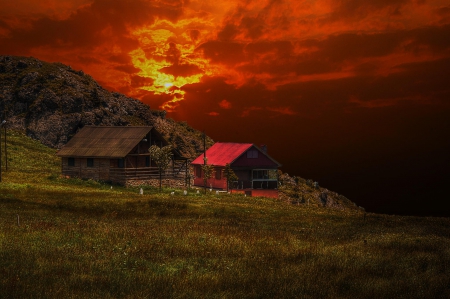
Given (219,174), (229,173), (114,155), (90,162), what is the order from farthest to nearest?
1. (219,174)
2. (229,173)
3. (90,162)
4. (114,155)

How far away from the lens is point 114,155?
243 ft

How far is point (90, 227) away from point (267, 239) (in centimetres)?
994

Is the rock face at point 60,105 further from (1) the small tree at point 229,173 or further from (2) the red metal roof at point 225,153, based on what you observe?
(1) the small tree at point 229,173

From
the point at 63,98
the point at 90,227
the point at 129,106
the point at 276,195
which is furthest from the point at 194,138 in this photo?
the point at 90,227

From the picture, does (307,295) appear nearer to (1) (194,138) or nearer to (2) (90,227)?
(2) (90,227)

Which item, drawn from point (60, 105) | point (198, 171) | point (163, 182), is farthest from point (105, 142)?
point (60, 105)

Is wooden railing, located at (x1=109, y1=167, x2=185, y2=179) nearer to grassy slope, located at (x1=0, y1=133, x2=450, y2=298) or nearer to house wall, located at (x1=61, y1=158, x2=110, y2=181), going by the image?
house wall, located at (x1=61, y1=158, x2=110, y2=181)

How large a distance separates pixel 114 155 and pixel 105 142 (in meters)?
5.76

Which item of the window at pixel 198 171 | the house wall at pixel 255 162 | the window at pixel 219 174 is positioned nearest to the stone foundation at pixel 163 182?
the window at pixel 198 171

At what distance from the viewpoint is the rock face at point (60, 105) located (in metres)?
134

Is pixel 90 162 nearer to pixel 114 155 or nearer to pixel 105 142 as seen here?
pixel 105 142

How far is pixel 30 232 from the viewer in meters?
24.7

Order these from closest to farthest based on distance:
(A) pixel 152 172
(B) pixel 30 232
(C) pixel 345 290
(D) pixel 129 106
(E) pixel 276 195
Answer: (C) pixel 345 290 → (B) pixel 30 232 → (A) pixel 152 172 → (E) pixel 276 195 → (D) pixel 129 106

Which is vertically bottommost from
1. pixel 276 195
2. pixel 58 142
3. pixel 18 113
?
pixel 276 195
